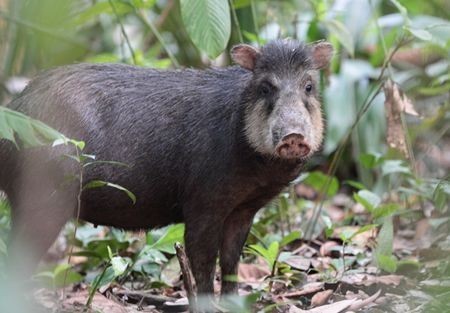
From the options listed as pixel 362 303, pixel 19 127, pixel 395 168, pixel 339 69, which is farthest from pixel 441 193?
pixel 339 69

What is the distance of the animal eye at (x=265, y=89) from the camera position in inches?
198

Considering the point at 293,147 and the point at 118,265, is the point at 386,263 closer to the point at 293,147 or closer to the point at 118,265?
the point at 293,147

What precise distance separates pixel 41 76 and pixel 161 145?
91 cm

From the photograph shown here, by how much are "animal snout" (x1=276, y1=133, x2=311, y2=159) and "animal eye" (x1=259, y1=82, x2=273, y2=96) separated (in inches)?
18.5

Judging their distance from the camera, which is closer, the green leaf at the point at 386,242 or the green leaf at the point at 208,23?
the green leaf at the point at 208,23

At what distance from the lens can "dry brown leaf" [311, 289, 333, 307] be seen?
4969mm

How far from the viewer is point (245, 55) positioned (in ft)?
16.9

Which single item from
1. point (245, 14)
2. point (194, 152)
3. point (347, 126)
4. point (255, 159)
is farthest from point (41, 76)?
point (347, 126)

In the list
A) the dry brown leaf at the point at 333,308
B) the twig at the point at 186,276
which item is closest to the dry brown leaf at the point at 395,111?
the dry brown leaf at the point at 333,308

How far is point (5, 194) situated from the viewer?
5.43 m

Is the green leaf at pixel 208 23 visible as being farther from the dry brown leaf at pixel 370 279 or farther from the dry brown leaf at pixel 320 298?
the dry brown leaf at pixel 370 279

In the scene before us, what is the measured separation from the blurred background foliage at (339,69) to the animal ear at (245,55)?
157 millimetres

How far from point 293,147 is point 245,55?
78cm

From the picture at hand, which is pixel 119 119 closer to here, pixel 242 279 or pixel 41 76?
pixel 41 76
